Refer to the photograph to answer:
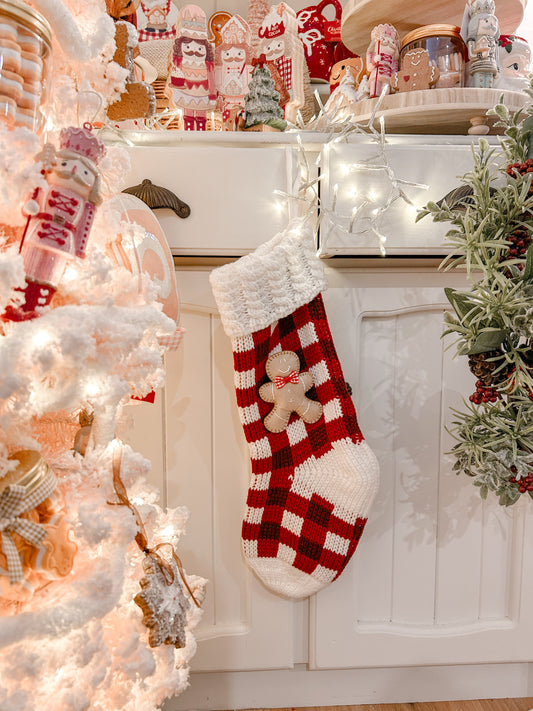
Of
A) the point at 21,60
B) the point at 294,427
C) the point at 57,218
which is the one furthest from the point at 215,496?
the point at 21,60

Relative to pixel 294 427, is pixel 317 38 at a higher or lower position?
higher

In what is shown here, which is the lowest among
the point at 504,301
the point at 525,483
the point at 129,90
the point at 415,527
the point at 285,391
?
the point at 415,527

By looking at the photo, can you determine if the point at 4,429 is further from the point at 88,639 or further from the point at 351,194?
the point at 351,194

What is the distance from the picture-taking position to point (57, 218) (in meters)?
0.49

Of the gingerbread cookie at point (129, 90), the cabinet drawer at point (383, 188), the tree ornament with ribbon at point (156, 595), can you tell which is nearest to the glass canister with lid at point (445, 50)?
the cabinet drawer at point (383, 188)

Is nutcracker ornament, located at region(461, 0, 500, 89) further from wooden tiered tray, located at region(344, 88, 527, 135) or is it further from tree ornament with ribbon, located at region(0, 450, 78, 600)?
tree ornament with ribbon, located at region(0, 450, 78, 600)

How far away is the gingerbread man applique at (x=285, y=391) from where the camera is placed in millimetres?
876

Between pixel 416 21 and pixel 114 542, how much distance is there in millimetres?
1165

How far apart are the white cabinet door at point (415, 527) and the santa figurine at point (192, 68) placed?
0.42m

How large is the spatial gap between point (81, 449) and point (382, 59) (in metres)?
0.88

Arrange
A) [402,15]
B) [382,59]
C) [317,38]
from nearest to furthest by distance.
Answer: [382,59] → [402,15] → [317,38]

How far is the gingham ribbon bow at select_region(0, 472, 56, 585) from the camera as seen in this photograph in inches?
17.7

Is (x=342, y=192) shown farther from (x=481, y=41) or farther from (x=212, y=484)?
(x=212, y=484)

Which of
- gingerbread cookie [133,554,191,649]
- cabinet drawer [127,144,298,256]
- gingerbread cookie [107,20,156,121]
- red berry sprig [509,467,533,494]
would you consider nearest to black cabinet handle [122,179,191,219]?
cabinet drawer [127,144,298,256]
